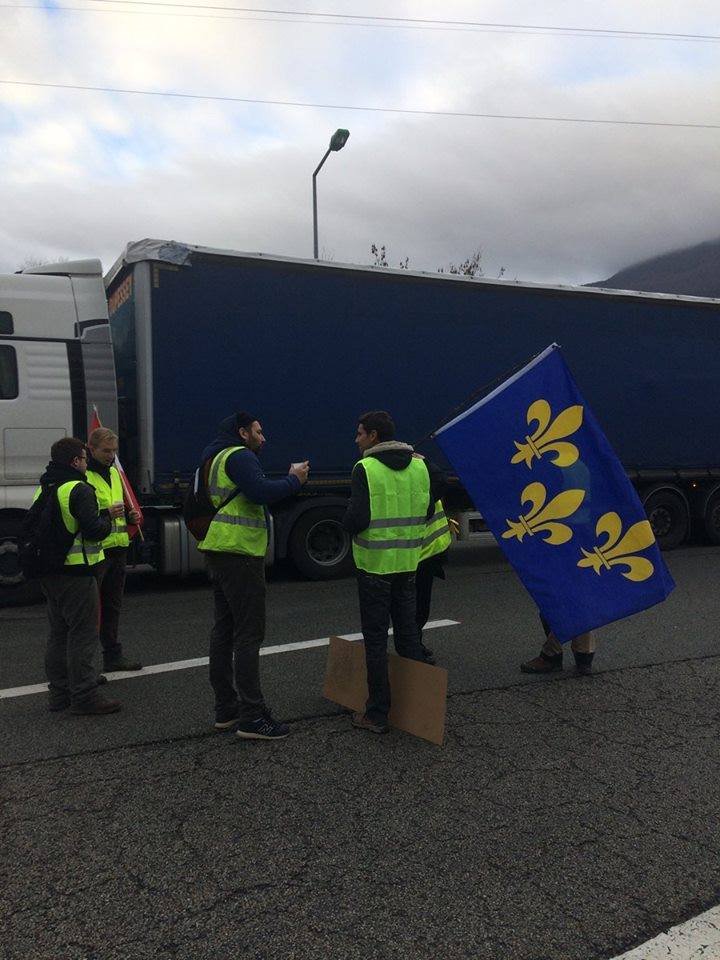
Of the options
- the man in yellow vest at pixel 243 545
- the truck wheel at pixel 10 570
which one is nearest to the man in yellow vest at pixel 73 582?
the man in yellow vest at pixel 243 545

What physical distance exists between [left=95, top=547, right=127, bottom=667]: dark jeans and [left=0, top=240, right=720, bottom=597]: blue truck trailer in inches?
103

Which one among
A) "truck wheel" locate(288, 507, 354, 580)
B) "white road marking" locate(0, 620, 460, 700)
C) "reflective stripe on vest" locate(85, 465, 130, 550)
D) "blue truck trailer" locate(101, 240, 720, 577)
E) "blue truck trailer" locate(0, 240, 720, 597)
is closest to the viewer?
"white road marking" locate(0, 620, 460, 700)

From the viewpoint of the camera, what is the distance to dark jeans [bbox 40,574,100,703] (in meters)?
4.85

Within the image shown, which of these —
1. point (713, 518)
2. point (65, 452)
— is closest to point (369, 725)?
point (65, 452)

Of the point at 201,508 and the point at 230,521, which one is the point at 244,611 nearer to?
the point at 230,521

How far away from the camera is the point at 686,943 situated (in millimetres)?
2641

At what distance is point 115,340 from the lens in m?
9.27

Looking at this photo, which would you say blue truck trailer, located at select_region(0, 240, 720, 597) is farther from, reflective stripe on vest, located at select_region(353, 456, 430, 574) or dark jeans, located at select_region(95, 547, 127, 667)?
reflective stripe on vest, located at select_region(353, 456, 430, 574)

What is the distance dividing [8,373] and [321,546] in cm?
377

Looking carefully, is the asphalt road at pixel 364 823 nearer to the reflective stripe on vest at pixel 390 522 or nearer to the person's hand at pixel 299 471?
the reflective stripe on vest at pixel 390 522

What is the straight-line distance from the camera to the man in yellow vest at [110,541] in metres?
5.69

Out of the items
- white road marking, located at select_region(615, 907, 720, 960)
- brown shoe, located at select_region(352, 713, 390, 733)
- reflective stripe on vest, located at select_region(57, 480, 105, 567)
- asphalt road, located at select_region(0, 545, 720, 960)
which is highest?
reflective stripe on vest, located at select_region(57, 480, 105, 567)

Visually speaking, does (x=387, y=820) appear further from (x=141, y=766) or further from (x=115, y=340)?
(x=115, y=340)

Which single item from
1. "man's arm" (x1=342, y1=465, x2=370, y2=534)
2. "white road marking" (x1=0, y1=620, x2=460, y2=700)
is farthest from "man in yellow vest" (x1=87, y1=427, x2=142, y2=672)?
"man's arm" (x1=342, y1=465, x2=370, y2=534)
